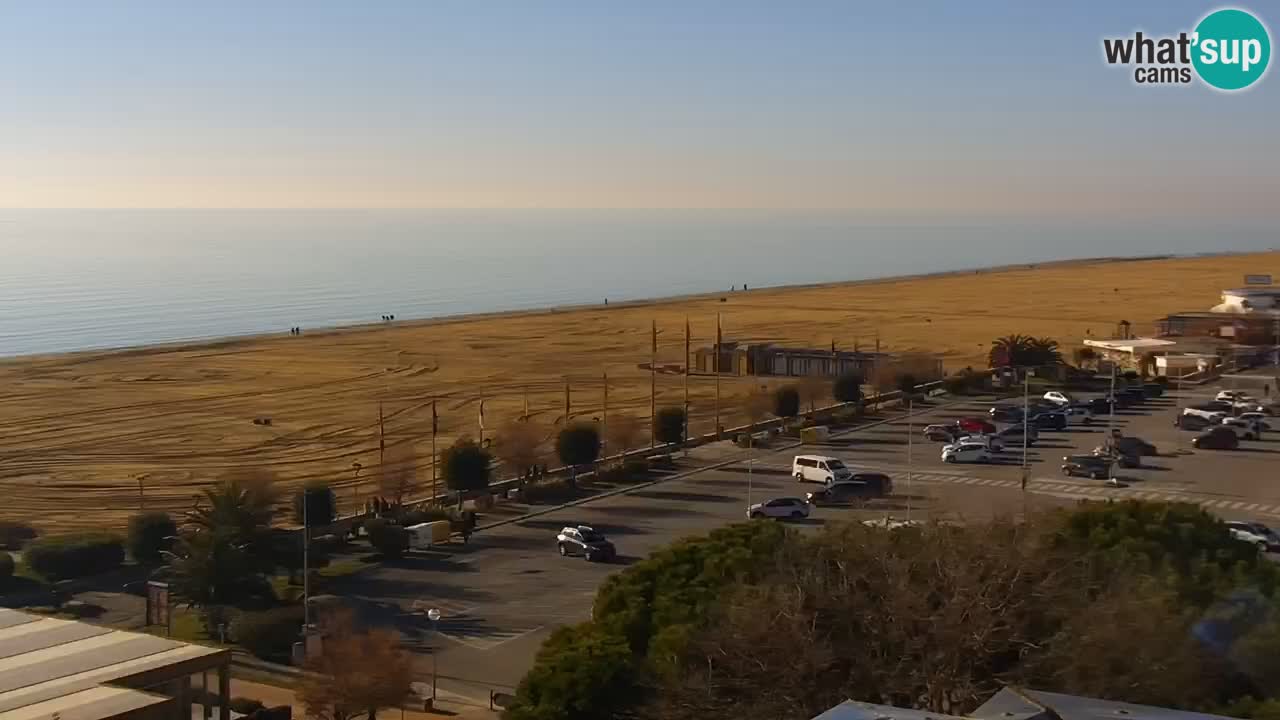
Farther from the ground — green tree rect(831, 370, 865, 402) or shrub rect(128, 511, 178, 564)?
green tree rect(831, 370, 865, 402)

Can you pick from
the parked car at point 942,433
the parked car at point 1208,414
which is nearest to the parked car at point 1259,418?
the parked car at point 1208,414

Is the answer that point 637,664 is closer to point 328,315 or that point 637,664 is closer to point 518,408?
point 518,408

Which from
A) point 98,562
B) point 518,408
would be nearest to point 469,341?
point 518,408

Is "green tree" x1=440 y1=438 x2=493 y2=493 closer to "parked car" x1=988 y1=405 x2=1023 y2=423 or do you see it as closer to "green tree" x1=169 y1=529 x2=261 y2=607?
"green tree" x1=169 y1=529 x2=261 y2=607

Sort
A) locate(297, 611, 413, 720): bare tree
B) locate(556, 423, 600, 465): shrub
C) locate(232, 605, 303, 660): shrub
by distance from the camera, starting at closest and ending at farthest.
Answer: locate(297, 611, 413, 720): bare tree → locate(232, 605, 303, 660): shrub → locate(556, 423, 600, 465): shrub

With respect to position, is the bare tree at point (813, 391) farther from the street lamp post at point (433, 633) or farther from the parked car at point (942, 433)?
the street lamp post at point (433, 633)

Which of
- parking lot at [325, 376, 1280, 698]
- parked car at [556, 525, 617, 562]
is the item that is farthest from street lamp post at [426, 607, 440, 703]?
parked car at [556, 525, 617, 562]
